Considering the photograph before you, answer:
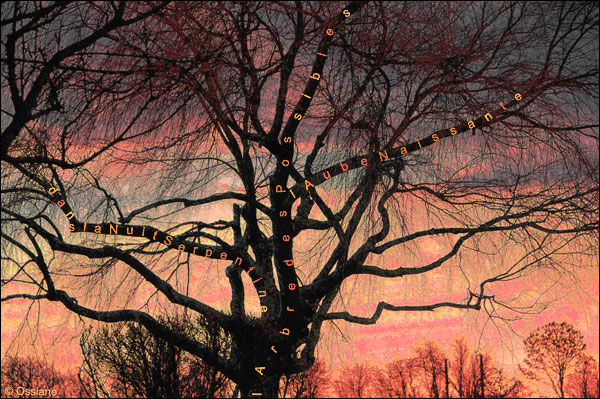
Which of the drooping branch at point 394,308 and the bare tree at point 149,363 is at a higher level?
the drooping branch at point 394,308

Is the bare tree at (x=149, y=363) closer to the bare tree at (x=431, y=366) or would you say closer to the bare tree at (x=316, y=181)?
the bare tree at (x=316, y=181)

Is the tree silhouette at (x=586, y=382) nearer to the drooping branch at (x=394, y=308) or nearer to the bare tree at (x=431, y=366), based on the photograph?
the bare tree at (x=431, y=366)

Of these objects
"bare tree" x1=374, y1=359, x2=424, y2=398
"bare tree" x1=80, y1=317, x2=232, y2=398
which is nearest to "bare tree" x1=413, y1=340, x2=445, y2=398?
"bare tree" x1=374, y1=359, x2=424, y2=398

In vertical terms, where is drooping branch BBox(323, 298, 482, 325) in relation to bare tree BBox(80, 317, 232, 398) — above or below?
above

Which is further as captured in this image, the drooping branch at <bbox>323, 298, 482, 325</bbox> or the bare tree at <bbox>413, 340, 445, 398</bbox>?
the bare tree at <bbox>413, 340, 445, 398</bbox>

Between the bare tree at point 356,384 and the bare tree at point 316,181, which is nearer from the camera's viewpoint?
the bare tree at point 316,181

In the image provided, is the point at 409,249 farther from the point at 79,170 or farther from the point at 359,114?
the point at 79,170

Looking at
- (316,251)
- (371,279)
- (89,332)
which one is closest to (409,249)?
(371,279)

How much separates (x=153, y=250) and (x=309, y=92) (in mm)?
3545

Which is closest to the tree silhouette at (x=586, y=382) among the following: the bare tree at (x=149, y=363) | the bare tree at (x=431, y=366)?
the bare tree at (x=431, y=366)

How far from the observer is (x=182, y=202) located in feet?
21.6

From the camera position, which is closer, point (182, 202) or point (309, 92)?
point (309, 92)

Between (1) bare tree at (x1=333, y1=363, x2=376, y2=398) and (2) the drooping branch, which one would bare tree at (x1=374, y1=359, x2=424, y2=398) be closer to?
(1) bare tree at (x1=333, y1=363, x2=376, y2=398)

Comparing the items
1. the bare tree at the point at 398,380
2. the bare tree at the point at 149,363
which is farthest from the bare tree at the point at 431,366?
the bare tree at the point at 149,363
